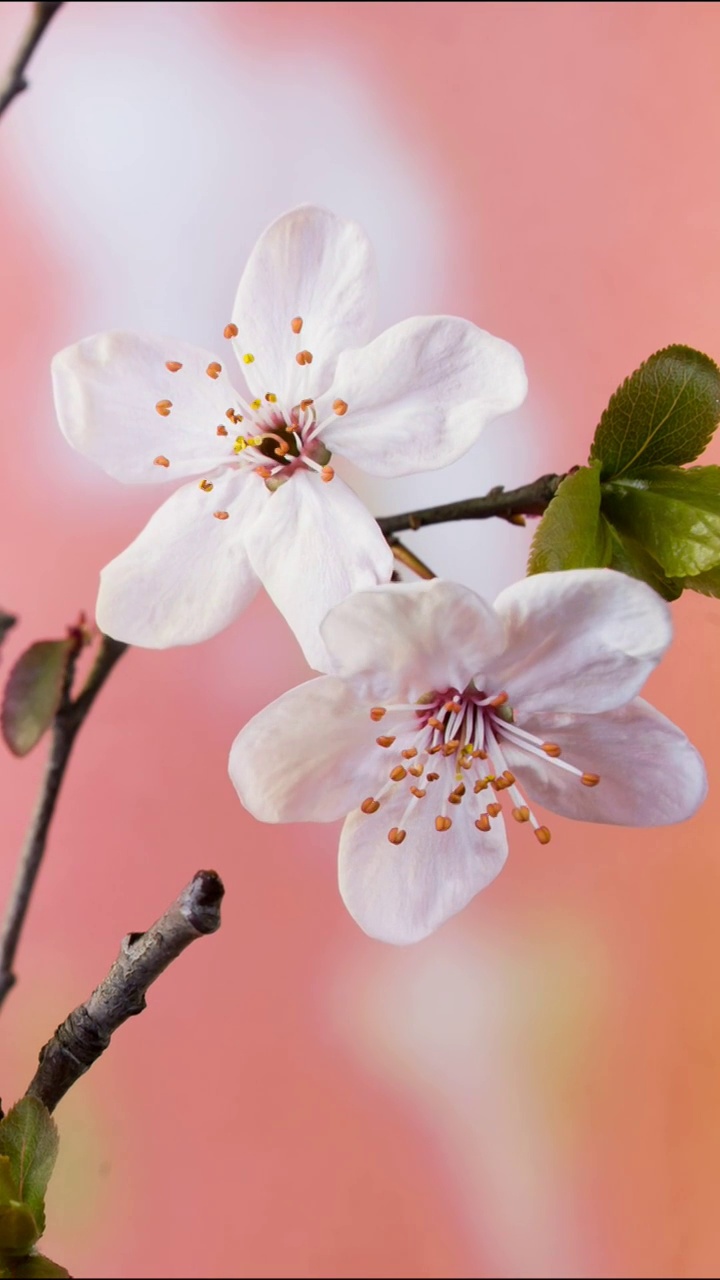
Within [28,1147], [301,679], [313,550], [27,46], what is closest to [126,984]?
[28,1147]

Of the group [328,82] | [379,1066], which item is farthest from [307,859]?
[328,82]

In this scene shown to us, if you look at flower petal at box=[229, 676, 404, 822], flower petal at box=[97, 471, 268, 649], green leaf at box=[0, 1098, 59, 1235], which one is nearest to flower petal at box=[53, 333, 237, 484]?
flower petal at box=[97, 471, 268, 649]

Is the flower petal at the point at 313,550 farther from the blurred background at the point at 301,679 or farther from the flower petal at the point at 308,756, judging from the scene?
the blurred background at the point at 301,679

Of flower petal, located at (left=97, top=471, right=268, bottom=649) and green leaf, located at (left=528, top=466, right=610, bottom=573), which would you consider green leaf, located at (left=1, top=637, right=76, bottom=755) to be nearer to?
flower petal, located at (left=97, top=471, right=268, bottom=649)

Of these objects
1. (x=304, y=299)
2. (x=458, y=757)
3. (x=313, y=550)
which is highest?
(x=304, y=299)

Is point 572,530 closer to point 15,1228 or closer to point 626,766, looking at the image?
point 626,766

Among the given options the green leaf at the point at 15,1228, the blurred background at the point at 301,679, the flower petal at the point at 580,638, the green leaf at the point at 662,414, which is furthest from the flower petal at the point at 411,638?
the blurred background at the point at 301,679
